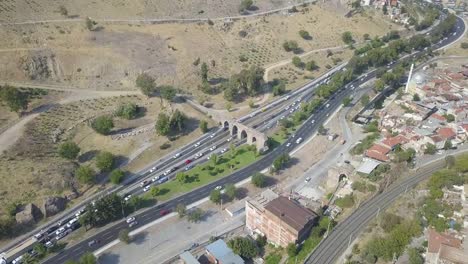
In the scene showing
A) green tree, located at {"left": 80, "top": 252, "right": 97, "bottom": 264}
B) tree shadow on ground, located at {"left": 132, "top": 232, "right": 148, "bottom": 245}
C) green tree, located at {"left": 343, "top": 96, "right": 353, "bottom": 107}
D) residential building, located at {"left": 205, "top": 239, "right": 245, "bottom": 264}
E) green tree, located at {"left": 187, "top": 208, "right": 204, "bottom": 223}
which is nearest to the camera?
green tree, located at {"left": 80, "top": 252, "right": 97, "bottom": 264}

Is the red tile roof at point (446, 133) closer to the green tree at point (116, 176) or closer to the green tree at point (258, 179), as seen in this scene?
the green tree at point (258, 179)

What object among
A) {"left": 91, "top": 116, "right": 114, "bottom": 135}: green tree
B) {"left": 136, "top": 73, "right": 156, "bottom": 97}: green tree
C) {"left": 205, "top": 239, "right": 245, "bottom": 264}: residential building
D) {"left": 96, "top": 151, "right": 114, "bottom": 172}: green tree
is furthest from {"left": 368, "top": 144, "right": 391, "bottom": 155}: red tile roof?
{"left": 91, "top": 116, "right": 114, "bottom": 135}: green tree

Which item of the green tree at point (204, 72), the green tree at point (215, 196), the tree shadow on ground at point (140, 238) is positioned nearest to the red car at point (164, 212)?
the tree shadow on ground at point (140, 238)

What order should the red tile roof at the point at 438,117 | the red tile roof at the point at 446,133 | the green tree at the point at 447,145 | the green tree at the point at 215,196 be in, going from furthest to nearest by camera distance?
the red tile roof at the point at 438,117 → the red tile roof at the point at 446,133 → the green tree at the point at 447,145 → the green tree at the point at 215,196

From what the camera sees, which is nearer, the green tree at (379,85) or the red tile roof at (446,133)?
the red tile roof at (446,133)

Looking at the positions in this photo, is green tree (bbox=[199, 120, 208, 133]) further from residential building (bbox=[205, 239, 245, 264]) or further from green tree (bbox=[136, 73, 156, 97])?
residential building (bbox=[205, 239, 245, 264])

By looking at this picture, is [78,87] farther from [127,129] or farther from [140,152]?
[140,152]
